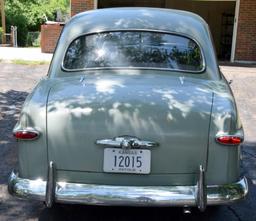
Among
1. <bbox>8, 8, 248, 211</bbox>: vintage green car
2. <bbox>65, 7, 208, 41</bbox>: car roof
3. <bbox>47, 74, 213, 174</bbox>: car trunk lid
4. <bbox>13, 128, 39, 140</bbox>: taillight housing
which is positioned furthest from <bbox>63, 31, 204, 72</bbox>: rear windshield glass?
<bbox>13, 128, 39, 140</bbox>: taillight housing

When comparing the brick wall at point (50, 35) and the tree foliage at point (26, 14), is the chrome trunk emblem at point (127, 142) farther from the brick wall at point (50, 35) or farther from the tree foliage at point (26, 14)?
the tree foliage at point (26, 14)

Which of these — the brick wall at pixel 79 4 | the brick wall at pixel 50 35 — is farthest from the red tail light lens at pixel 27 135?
the brick wall at pixel 50 35

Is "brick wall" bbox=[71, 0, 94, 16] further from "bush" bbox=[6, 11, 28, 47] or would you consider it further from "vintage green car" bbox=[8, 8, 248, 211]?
"bush" bbox=[6, 11, 28, 47]

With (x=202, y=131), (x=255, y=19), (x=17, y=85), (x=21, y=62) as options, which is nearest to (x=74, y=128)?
(x=202, y=131)

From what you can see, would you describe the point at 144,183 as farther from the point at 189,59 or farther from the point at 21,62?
the point at 21,62

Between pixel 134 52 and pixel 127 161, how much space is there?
1310mm

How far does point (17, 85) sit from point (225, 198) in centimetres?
806

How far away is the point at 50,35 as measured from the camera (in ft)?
57.6

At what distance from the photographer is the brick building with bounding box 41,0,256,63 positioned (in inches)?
653

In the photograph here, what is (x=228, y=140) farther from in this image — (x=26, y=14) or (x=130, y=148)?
(x=26, y=14)

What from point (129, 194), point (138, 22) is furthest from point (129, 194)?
point (138, 22)

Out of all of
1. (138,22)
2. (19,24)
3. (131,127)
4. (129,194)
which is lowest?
(19,24)

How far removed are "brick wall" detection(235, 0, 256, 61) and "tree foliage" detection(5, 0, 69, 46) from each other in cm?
1854

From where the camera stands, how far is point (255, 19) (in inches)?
650
